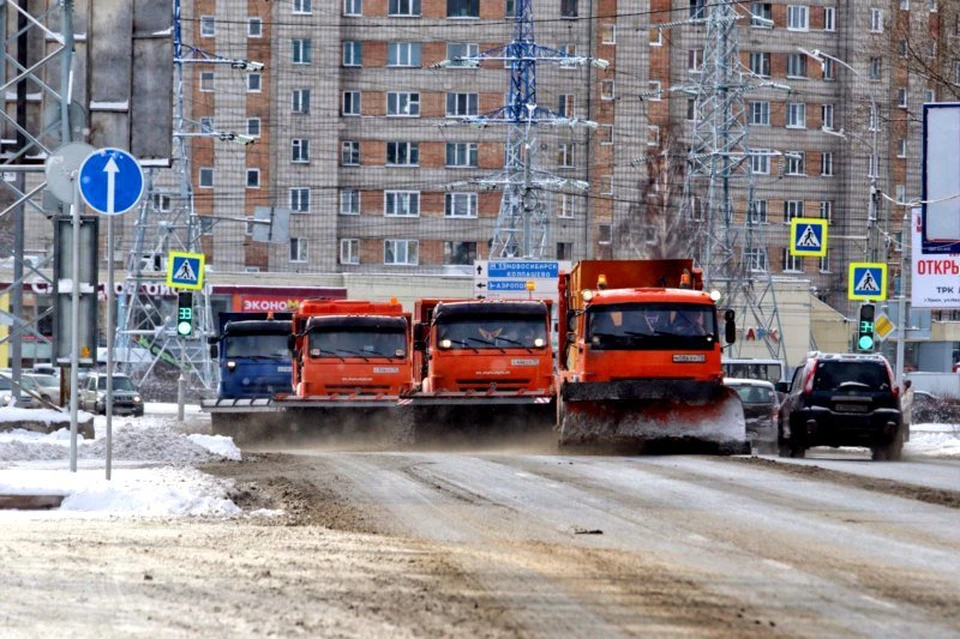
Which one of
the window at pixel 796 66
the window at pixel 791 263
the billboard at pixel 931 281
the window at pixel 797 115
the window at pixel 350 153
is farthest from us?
the window at pixel 791 263

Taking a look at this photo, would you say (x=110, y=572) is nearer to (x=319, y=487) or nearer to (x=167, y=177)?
(x=319, y=487)

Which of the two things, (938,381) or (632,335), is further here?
(938,381)

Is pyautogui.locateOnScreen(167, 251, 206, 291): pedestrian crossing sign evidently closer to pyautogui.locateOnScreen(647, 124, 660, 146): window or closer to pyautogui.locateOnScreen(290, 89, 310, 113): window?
pyautogui.locateOnScreen(290, 89, 310, 113): window

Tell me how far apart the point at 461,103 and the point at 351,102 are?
5.10 meters

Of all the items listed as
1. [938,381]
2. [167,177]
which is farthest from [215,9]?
[938,381]

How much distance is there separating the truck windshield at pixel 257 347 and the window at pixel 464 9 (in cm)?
4688

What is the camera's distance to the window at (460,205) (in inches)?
3433

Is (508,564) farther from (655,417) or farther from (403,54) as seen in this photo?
(403,54)

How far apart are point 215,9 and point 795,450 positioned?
5822 cm

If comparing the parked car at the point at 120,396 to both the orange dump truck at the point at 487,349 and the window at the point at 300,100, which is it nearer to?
the orange dump truck at the point at 487,349

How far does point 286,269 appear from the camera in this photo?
8512 centimetres

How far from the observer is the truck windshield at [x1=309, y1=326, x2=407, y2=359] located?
36.3 m

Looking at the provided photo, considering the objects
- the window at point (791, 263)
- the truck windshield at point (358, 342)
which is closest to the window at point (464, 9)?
the window at point (791, 263)

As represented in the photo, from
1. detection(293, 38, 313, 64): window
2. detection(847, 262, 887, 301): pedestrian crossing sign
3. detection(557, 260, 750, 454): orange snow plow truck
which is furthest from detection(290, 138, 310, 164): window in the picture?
detection(557, 260, 750, 454): orange snow plow truck
